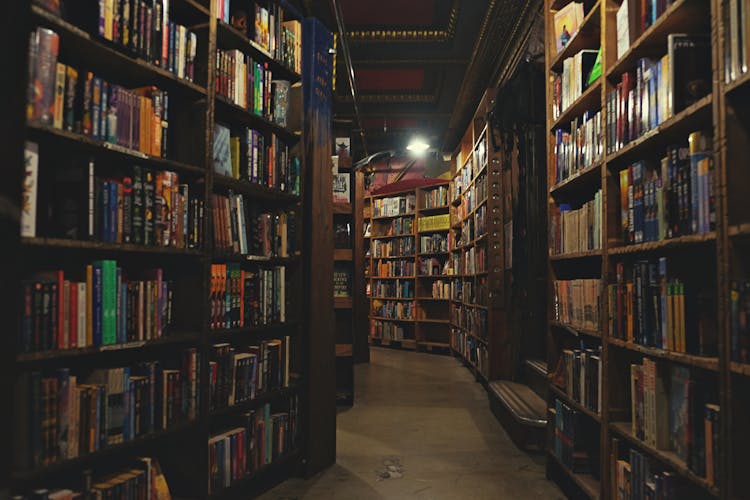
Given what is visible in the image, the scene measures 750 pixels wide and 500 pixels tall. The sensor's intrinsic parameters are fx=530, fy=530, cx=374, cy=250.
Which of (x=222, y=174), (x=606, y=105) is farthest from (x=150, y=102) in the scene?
(x=606, y=105)

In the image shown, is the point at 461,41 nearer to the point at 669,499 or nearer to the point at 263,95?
the point at 263,95

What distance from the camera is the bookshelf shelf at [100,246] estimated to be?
5.12ft

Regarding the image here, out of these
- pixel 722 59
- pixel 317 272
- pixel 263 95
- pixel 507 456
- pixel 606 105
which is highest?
pixel 263 95

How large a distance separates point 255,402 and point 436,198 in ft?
19.1

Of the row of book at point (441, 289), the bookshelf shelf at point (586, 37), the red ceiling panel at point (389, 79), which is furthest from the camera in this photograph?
the row of book at point (441, 289)

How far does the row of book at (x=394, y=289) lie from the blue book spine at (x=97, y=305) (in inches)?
262

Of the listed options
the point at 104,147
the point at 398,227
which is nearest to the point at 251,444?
the point at 104,147

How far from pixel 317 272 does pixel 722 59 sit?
2.13 metres

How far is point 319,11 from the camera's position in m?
4.86

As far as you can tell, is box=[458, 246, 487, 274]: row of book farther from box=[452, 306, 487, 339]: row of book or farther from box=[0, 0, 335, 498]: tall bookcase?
box=[0, 0, 335, 498]: tall bookcase

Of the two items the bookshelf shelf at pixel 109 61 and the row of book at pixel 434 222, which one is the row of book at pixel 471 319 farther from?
the bookshelf shelf at pixel 109 61

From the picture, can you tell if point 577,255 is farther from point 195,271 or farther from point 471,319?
point 471,319

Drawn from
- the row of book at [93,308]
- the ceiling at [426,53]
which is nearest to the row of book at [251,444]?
the row of book at [93,308]

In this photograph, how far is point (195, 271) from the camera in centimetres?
224
